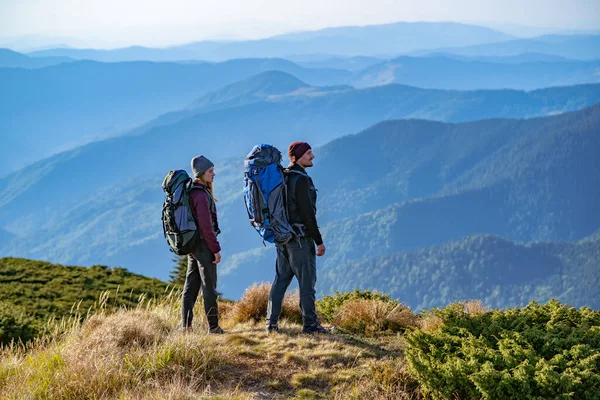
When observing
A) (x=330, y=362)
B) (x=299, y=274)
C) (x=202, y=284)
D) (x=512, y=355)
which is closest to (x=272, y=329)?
(x=299, y=274)

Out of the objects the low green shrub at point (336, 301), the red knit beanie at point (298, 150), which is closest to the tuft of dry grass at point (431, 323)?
the low green shrub at point (336, 301)

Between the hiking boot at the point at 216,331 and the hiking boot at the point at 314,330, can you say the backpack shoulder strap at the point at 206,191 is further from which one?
the hiking boot at the point at 314,330

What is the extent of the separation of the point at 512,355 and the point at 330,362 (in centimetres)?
197

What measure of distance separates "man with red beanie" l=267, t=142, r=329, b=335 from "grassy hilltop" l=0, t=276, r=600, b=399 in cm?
32

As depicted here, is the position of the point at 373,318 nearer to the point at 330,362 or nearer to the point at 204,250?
the point at 330,362

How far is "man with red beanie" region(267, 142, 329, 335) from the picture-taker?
6.72 metres

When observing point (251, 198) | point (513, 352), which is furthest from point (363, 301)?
point (513, 352)

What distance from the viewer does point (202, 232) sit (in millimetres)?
6895

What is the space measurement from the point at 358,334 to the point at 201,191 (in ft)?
8.74

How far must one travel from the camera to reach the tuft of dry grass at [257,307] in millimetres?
8398

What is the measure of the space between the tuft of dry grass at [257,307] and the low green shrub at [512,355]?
2793 millimetres

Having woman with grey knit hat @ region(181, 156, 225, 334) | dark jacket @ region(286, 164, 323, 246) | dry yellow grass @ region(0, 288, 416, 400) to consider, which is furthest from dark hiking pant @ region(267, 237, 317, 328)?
woman with grey knit hat @ region(181, 156, 225, 334)

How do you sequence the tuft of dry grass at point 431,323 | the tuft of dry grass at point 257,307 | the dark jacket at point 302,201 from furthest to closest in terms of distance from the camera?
1. the tuft of dry grass at point 257,307
2. the dark jacket at point 302,201
3. the tuft of dry grass at point 431,323

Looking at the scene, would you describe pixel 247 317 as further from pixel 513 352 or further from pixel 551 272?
pixel 551 272
